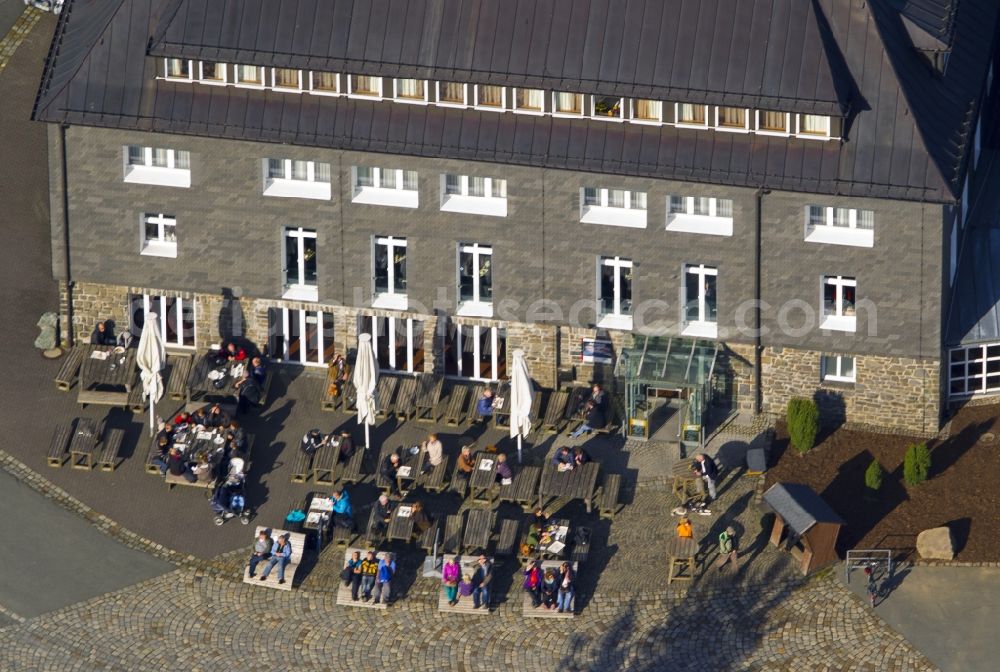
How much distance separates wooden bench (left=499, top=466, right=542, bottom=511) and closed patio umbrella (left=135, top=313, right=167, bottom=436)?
37.9 feet

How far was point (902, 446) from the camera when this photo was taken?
95250 mm

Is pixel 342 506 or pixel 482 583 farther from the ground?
pixel 342 506

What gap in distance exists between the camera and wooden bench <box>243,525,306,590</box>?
297ft

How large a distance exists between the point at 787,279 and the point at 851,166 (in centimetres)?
442

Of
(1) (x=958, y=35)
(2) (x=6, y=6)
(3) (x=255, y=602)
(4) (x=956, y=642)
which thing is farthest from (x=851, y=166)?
(2) (x=6, y=6)

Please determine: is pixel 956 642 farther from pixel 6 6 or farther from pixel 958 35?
pixel 6 6

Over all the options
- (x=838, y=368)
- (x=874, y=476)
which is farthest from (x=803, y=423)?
(x=874, y=476)

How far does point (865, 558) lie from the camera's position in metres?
89.9

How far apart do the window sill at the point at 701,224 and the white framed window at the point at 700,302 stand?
1196 millimetres

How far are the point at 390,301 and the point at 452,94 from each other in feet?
24.8

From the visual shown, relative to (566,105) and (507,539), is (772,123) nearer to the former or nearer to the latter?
(566,105)

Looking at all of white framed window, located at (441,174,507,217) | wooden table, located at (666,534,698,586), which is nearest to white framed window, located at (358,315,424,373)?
white framed window, located at (441,174,507,217)

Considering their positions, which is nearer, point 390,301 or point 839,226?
point 839,226

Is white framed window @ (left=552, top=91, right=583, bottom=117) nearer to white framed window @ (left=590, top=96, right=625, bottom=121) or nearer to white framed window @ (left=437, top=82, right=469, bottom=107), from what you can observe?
white framed window @ (left=590, top=96, right=625, bottom=121)
